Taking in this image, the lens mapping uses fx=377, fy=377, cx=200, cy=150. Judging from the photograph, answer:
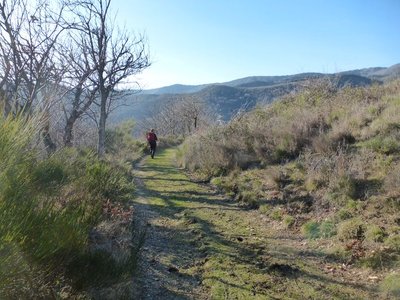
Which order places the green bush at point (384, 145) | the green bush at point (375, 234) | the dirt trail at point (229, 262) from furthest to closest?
1. the green bush at point (384, 145)
2. the green bush at point (375, 234)
3. the dirt trail at point (229, 262)

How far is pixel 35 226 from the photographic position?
2.69m

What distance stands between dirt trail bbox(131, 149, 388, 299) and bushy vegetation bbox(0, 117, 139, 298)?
58.6 inches

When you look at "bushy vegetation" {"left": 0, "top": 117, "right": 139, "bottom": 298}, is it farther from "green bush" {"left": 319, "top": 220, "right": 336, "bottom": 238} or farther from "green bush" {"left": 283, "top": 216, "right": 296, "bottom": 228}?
"green bush" {"left": 283, "top": 216, "right": 296, "bottom": 228}

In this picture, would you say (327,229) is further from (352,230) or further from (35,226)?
(35,226)

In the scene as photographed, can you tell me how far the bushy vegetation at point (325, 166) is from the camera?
6.22 meters

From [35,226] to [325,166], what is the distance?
22.7 ft

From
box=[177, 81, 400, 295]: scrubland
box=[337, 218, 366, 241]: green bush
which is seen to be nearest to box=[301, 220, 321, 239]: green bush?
box=[177, 81, 400, 295]: scrubland

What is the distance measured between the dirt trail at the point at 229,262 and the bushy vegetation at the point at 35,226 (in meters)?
1.49

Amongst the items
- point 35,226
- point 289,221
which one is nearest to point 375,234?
point 289,221

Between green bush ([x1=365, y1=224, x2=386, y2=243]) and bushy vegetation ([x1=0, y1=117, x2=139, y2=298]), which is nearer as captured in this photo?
bushy vegetation ([x1=0, y1=117, x2=139, y2=298])

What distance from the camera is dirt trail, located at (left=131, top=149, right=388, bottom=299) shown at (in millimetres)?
4789

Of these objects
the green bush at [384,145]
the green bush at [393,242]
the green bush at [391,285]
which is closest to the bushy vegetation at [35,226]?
the green bush at [391,285]

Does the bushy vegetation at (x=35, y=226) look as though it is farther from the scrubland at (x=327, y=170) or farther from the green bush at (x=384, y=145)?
the green bush at (x=384, y=145)

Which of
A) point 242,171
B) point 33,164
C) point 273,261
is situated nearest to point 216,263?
point 273,261
